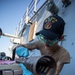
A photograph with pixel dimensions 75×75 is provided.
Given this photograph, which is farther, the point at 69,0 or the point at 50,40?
the point at 69,0

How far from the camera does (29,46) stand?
1325 mm

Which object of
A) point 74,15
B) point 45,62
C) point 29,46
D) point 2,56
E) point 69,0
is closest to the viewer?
point 45,62

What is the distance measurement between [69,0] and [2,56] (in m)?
0.95

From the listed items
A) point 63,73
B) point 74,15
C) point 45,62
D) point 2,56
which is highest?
point 74,15

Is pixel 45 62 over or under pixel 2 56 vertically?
over

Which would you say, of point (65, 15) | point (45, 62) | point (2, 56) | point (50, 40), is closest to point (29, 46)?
point (2, 56)

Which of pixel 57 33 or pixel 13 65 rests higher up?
pixel 57 33

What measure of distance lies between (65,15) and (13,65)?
3.69 feet

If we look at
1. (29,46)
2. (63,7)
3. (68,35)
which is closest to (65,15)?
(63,7)

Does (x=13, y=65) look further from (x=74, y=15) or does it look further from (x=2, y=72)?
(x=74, y=15)

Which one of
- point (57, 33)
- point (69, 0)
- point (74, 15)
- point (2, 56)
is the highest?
point (69, 0)

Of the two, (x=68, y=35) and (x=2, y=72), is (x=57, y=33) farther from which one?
(x=68, y=35)

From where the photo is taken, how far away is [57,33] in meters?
0.95

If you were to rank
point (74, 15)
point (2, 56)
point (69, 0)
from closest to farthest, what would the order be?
point (2, 56) < point (74, 15) < point (69, 0)
